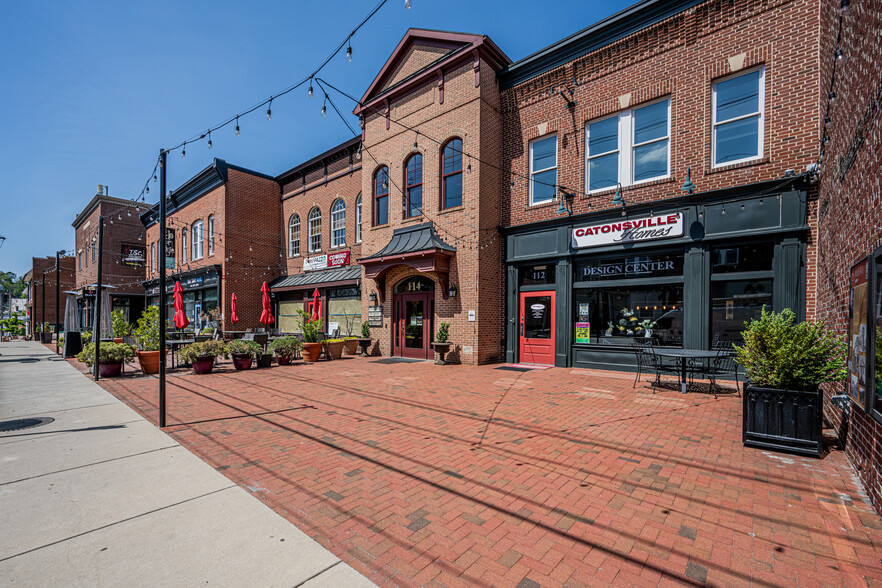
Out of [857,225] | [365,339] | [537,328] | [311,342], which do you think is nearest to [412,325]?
[365,339]

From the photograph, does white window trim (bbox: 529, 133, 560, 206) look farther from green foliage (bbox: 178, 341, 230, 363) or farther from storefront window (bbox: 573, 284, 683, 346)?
green foliage (bbox: 178, 341, 230, 363)

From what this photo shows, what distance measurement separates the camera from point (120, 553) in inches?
106

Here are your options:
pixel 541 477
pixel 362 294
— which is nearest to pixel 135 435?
pixel 541 477

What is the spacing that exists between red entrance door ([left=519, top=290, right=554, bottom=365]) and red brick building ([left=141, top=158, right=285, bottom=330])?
15.3 meters

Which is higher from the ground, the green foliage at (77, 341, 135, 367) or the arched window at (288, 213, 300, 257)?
the arched window at (288, 213, 300, 257)

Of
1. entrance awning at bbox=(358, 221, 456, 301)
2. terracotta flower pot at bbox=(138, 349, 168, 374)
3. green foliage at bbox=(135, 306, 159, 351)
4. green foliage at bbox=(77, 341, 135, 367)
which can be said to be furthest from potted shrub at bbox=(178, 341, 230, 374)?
entrance awning at bbox=(358, 221, 456, 301)

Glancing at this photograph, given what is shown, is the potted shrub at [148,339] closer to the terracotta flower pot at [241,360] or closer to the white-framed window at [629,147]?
the terracotta flower pot at [241,360]

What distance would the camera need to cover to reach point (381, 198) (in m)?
15.1

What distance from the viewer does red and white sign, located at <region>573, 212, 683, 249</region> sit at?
9.41 metres

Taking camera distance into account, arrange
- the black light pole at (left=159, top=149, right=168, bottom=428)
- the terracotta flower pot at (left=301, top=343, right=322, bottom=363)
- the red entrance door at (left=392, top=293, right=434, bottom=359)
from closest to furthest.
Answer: the black light pole at (left=159, top=149, right=168, bottom=428)
the terracotta flower pot at (left=301, top=343, right=322, bottom=363)
the red entrance door at (left=392, top=293, right=434, bottom=359)

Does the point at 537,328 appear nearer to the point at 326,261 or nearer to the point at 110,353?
the point at 326,261

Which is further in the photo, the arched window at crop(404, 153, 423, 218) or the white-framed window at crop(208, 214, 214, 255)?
the white-framed window at crop(208, 214, 214, 255)

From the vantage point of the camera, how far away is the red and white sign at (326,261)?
17.9m

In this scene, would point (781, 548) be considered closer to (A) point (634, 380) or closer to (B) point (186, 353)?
(A) point (634, 380)
